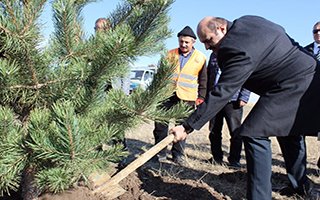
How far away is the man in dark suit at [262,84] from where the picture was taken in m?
2.23

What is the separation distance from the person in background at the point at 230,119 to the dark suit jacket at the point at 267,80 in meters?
1.50

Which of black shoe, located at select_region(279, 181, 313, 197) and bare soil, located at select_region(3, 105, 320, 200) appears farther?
black shoe, located at select_region(279, 181, 313, 197)

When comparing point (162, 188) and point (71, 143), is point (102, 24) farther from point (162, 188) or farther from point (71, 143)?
point (162, 188)

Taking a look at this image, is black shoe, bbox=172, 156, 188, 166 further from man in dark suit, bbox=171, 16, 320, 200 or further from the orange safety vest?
man in dark suit, bbox=171, 16, 320, 200

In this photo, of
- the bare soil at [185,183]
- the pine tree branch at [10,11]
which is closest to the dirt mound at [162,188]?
the bare soil at [185,183]

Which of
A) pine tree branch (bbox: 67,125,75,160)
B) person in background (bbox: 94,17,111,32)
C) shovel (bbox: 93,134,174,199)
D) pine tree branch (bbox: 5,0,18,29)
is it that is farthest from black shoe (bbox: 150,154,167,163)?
pine tree branch (bbox: 5,0,18,29)

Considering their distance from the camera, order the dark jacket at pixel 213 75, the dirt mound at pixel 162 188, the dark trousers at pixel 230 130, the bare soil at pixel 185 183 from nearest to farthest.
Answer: the bare soil at pixel 185 183 → the dirt mound at pixel 162 188 → the dark jacket at pixel 213 75 → the dark trousers at pixel 230 130

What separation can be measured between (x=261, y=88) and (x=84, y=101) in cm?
121

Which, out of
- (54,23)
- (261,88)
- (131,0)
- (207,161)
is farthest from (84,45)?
(207,161)

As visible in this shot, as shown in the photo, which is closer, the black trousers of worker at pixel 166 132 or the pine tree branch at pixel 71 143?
the pine tree branch at pixel 71 143

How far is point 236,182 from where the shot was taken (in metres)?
3.39

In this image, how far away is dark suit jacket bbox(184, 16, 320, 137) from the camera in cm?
221

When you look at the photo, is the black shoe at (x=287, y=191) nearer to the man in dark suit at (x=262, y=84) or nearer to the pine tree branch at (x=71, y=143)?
the man in dark suit at (x=262, y=84)

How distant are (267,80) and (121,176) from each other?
44.1 inches
